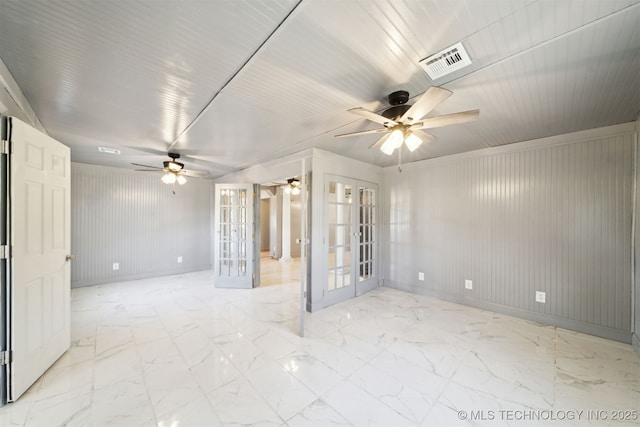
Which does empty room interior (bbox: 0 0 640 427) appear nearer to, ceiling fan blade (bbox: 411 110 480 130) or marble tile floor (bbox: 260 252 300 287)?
ceiling fan blade (bbox: 411 110 480 130)

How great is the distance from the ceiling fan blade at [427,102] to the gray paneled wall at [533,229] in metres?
2.41

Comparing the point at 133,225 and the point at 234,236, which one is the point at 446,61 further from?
the point at 133,225

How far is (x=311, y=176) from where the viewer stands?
11.9ft

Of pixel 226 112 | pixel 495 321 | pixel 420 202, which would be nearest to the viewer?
pixel 226 112

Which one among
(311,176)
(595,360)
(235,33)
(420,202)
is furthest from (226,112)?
(595,360)

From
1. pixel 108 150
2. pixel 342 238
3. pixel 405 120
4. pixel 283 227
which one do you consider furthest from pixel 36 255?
pixel 283 227

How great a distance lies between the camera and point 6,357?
5.81 feet

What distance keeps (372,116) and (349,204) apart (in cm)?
240

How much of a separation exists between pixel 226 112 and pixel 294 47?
1246 mm

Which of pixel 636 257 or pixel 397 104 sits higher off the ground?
pixel 397 104

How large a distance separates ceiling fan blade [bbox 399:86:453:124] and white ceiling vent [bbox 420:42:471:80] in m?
0.23

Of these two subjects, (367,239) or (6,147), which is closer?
(6,147)

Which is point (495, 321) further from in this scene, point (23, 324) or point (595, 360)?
point (23, 324)

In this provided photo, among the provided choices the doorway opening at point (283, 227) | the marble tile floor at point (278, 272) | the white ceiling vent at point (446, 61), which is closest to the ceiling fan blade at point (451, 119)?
the white ceiling vent at point (446, 61)
